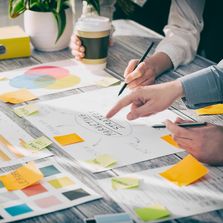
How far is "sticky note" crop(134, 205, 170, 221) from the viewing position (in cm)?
102

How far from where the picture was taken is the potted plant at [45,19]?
5.79 feet

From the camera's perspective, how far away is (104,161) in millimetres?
1194

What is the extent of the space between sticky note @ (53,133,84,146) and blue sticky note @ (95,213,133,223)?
31 cm

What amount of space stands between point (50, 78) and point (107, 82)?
0.59 feet

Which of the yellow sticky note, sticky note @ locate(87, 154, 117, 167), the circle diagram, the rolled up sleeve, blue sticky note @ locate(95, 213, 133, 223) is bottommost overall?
the circle diagram

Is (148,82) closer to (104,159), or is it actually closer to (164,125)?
(164,125)

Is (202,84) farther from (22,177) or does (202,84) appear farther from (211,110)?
(22,177)

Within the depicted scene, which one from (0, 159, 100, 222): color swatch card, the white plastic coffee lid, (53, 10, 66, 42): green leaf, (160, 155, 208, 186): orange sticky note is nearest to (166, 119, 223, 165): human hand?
(160, 155, 208, 186): orange sticky note

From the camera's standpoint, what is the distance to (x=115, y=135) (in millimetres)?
1307

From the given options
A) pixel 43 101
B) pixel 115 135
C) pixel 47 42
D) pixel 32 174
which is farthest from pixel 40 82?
pixel 32 174

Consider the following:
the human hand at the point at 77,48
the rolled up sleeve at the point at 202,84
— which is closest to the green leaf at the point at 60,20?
the human hand at the point at 77,48

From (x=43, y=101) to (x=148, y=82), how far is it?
1.11 feet

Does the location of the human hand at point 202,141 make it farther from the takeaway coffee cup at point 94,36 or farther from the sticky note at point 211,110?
the takeaway coffee cup at point 94,36

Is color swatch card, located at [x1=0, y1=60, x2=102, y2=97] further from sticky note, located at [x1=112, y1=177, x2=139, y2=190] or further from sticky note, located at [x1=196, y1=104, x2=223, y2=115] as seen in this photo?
sticky note, located at [x1=112, y1=177, x2=139, y2=190]
